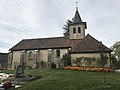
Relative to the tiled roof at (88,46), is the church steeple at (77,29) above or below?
above

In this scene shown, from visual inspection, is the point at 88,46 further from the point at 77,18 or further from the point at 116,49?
the point at 116,49

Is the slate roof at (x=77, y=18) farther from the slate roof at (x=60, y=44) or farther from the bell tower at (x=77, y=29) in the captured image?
the slate roof at (x=60, y=44)

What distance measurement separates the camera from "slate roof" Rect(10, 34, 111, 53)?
89.2 feet

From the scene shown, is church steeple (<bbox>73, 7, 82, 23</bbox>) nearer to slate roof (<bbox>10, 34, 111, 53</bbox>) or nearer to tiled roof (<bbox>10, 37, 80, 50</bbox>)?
slate roof (<bbox>10, 34, 111, 53</bbox>)

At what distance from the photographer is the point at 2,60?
45.1 m

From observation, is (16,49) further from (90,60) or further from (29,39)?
(90,60)

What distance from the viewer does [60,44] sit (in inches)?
1328

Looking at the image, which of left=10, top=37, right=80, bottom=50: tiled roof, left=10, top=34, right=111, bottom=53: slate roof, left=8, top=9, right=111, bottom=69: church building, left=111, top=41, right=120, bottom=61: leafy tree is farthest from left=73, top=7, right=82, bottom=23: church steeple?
left=111, top=41, right=120, bottom=61: leafy tree

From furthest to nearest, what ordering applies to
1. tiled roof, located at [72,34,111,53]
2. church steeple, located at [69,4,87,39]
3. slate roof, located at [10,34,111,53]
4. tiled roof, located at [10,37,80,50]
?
church steeple, located at [69,4,87,39]
tiled roof, located at [10,37,80,50]
slate roof, located at [10,34,111,53]
tiled roof, located at [72,34,111,53]

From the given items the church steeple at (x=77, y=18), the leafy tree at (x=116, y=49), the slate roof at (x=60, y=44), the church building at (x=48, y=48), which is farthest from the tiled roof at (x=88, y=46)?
the leafy tree at (x=116, y=49)

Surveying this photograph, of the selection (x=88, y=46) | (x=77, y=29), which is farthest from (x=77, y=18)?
(x=88, y=46)

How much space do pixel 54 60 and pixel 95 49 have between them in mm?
10397

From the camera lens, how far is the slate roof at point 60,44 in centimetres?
2720

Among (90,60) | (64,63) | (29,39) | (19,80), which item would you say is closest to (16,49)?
(29,39)
